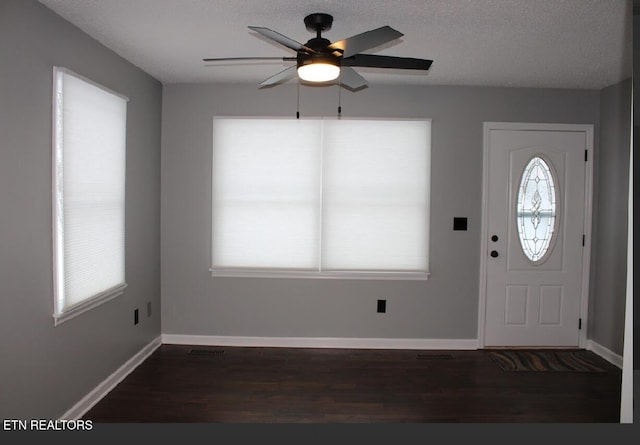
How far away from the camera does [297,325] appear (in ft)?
14.1

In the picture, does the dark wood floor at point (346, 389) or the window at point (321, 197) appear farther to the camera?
the window at point (321, 197)

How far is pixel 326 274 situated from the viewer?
166 inches

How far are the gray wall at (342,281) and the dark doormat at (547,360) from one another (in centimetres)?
39

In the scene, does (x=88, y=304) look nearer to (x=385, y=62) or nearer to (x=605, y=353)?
(x=385, y=62)

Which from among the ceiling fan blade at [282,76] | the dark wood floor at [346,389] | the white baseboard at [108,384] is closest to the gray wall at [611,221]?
the dark wood floor at [346,389]

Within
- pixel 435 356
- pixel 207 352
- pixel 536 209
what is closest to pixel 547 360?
pixel 435 356

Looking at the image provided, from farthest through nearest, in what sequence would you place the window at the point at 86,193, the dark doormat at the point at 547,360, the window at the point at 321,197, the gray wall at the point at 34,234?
the window at the point at 321,197 → the dark doormat at the point at 547,360 → the window at the point at 86,193 → the gray wall at the point at 34,234

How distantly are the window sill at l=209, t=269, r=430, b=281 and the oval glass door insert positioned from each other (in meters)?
1.03

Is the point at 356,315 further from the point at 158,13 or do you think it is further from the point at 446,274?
the point at 158,13

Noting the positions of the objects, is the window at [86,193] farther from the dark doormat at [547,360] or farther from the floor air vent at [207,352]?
the dark doormat at [547,360]

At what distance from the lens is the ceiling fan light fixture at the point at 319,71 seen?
233 centimetres

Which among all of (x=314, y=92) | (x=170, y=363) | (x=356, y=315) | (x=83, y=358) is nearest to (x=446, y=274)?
(x=356, y=315)

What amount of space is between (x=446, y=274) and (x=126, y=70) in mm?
3306

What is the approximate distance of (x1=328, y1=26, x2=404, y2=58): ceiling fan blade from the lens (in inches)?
82.0
